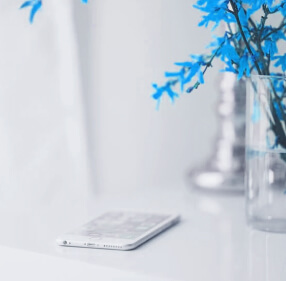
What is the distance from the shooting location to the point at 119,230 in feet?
2.87

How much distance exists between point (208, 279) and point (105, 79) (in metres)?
0.80

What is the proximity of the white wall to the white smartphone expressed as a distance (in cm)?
47

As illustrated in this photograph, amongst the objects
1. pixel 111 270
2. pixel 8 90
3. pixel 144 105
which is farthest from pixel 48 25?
pixel 111 270

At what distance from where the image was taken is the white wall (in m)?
1.42

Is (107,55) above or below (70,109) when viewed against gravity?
above

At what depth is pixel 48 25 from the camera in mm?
1271

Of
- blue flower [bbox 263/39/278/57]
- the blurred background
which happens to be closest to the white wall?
the blurred background

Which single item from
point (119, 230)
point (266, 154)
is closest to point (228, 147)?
point (266, 154)

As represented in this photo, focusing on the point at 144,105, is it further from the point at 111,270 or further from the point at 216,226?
the point at 111,270

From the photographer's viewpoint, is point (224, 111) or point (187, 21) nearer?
point (224, 111)

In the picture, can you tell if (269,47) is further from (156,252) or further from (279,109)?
(156,252)

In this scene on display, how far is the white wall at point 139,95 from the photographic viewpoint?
1.42 meters

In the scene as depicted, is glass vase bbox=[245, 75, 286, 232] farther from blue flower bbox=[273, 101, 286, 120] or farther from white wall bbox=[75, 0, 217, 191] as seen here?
white wall bbox=[75, 0, 217, 191]

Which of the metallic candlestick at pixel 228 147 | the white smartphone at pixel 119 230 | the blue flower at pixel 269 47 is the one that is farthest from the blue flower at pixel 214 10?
the metallic candlestick at pixel 228 147
